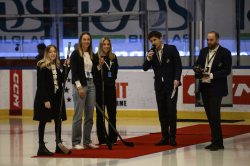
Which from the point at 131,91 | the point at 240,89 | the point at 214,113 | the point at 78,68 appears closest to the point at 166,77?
the point at 214,113

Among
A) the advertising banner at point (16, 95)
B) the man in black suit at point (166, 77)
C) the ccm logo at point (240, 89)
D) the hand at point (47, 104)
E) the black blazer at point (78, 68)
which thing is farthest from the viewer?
the advertising banner at point (16, 95)

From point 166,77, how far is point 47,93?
1583mm

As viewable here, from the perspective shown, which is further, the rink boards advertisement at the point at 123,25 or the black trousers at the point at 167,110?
the rink boards advertisement at the point at 123,25

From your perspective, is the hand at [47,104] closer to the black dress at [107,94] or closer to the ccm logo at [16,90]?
the black dress at [107,94]

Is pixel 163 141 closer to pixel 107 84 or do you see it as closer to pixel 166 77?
pixel 166 77

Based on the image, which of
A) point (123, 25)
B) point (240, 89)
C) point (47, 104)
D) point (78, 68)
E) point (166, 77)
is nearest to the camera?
point (47, 104)

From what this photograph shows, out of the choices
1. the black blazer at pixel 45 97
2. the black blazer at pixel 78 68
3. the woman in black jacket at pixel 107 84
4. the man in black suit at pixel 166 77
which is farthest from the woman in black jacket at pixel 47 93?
the man in black suit at pixel 166 77

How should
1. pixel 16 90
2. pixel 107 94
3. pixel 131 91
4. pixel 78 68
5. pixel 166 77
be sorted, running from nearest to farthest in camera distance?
pixel 78 68 < pixel 166 77 < pixel 107 94 < pixel 131 91 < pixel 16 90

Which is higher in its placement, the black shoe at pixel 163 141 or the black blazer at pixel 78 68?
the black blazer at pixel 78 68

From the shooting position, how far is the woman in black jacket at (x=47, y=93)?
15.6 ft

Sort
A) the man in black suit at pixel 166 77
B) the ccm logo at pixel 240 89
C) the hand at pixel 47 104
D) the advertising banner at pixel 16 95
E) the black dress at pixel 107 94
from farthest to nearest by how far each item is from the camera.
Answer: the advertising banner at pixel 16 95
the ccm logo at pixel 240 89
the black dress at pixel 107 94
the man in black suit at pixel 166 77
the hand at pixel 47 104

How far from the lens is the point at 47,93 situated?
479 cm

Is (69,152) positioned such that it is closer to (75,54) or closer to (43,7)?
(75,54)

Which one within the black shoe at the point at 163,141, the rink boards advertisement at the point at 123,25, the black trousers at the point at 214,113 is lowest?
the black shoe at the point at 163,141
